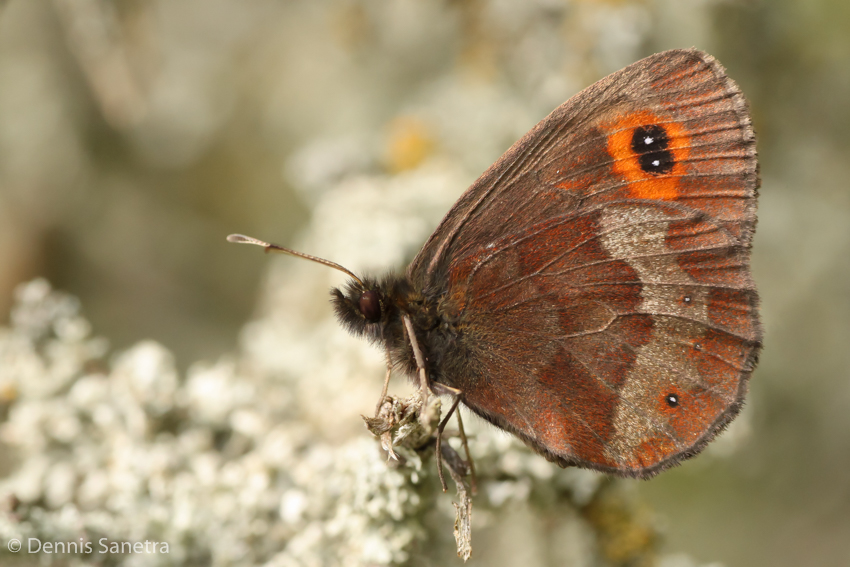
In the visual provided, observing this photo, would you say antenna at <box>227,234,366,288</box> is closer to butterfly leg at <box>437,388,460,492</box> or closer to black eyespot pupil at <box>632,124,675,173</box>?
butterfly leg at <box>437,388,460,492</box>

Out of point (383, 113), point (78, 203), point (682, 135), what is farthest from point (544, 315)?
point (78, 203)

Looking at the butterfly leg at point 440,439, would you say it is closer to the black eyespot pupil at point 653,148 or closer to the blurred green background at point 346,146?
the black eyespot pupil at point 653,148

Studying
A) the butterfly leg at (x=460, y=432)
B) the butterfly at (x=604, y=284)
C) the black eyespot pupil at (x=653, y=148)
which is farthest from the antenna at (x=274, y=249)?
the black eyespot pupil at (x=653, y=148)

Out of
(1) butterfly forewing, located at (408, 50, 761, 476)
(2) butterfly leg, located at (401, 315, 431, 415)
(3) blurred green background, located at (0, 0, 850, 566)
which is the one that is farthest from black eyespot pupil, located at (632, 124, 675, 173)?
(3) blurred green background, located at (0, 0, 850, 566)

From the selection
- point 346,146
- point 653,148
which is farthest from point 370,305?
point 346,146

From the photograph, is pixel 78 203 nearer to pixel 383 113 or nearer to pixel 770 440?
pixel 383 113

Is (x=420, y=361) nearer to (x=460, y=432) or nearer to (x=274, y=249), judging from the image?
(x=460, y=432)
